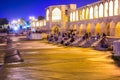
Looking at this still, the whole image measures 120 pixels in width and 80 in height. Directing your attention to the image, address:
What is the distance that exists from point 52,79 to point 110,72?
3.10 meters

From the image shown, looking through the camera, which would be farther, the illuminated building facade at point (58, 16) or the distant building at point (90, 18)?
the illuminated building facade at point (58, 16)

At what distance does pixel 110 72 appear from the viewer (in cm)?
1446

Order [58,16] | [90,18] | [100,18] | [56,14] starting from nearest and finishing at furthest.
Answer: [100,18] → [90,18] → [58,16] → [56,14]

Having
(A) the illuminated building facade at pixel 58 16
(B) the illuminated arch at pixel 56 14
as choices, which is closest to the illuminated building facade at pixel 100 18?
(A) the illuminated building facade at pixel 58 16

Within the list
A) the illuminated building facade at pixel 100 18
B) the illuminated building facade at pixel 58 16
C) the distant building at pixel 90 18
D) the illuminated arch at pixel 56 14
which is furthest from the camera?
the illuminated arch at pixel 56 14

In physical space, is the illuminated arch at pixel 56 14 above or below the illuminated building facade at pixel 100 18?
above

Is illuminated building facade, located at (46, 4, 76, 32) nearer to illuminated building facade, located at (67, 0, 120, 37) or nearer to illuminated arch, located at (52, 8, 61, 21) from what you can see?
illuminated arch, located at (52, 8, 61, 21)

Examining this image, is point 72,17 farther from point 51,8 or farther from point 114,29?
point 114,29

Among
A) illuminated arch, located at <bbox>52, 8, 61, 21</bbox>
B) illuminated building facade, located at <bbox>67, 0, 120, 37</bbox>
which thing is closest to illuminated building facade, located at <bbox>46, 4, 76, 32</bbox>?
illuminated arch, located at <bbox>52, 8, 61, 21</bbox>

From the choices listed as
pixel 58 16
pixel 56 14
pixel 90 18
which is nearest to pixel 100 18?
pixel 90 18

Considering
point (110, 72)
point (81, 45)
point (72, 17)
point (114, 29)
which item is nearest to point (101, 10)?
point (114, 29)

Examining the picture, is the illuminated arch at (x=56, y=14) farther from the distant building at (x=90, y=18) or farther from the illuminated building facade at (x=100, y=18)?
the illuminated building facade at (x=100, y=18)

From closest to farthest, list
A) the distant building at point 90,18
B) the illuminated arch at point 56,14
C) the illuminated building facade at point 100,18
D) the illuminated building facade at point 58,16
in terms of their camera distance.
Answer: the illuminated building facade at point 100,18 → the distant building at point 90,18 → the illuminated building facade at point 58,16 → the illuminated arch at point 56,14

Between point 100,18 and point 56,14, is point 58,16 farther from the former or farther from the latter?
point 100,18
